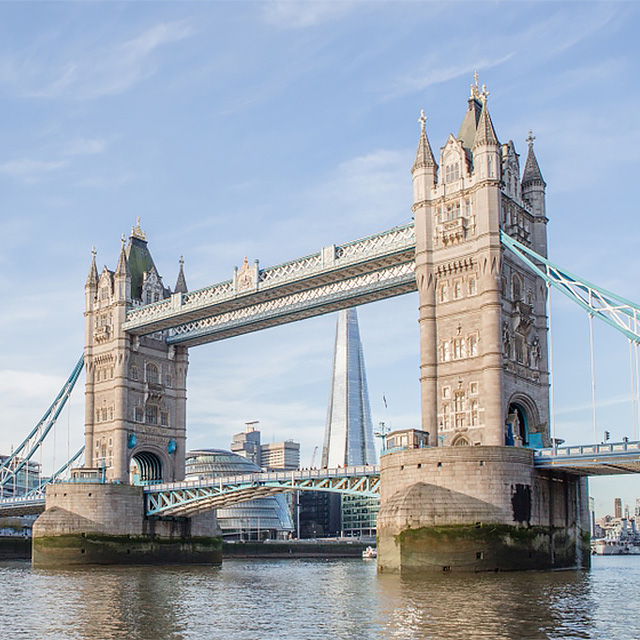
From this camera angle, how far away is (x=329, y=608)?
37.3m

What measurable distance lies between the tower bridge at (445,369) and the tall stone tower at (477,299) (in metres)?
0.10

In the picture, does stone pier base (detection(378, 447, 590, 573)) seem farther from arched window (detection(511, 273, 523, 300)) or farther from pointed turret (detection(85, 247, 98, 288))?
pointed turret (detection(85, 247, 98, 288))

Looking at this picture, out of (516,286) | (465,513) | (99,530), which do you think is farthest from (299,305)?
(465,513)

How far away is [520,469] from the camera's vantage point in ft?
179

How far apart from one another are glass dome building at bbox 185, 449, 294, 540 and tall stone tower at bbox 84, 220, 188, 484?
172ft

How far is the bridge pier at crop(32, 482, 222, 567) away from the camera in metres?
76.1

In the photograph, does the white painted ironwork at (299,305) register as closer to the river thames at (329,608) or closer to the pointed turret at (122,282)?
the pointed turret at (122,282)

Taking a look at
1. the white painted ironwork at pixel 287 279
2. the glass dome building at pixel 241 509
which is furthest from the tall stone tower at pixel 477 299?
the glass dome building at pixel 241 509

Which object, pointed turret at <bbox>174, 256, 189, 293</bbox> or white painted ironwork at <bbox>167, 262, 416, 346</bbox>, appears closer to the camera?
white painted ironwork at <bbox>167, 262, 416, 346</bbox>

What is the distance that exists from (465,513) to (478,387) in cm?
961

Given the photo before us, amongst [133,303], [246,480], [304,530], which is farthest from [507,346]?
[304,530]

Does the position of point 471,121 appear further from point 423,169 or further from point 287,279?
point 287,279

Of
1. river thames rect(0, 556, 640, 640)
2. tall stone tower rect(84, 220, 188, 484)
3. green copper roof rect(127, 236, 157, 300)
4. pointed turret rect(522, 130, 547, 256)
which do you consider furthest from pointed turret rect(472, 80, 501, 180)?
green copper roof rect(127, 236, 157, 300)

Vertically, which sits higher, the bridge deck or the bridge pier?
the bridge deck
